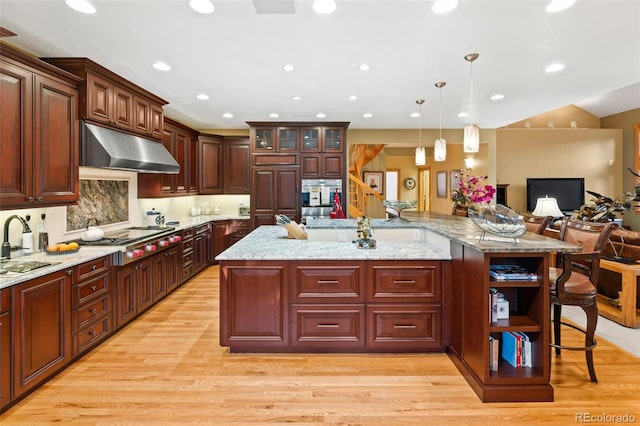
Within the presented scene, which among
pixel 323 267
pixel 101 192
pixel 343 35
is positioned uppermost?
pixel 343 35

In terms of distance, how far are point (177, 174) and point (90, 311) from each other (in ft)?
9.98

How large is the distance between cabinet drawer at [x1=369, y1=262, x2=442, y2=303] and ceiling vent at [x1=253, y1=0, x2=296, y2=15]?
201 cm

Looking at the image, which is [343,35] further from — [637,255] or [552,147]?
[552,147]

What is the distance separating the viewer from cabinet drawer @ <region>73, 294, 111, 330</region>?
109 inches

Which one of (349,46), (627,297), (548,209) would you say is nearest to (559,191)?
(548,209)

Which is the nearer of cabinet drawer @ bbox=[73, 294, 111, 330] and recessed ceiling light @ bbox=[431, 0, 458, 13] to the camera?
recessed ceiling light @ bbox=[431, 0, 458, 13]

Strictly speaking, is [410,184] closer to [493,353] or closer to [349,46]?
[349,46]

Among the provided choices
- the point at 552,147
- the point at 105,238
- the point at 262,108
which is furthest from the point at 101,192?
the point at 552,147

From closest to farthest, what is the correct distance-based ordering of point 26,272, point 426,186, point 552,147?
point 26,272 < point 552,147 < point 426,186

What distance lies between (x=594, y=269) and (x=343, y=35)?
2.59 meters

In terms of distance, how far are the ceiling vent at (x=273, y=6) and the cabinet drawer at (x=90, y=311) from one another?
268cm

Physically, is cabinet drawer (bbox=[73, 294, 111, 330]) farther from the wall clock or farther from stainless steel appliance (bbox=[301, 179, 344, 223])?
the wall clock

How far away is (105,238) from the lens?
364cm

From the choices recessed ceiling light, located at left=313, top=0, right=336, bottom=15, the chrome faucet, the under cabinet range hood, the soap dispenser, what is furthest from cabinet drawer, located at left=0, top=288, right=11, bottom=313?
recessed ceiling light, located at left=313, top=0, right=336, bottom=15
